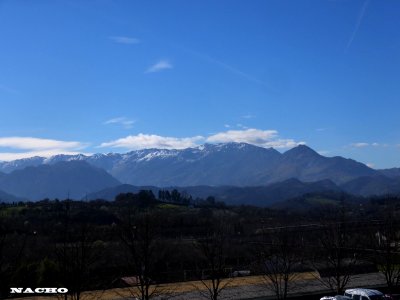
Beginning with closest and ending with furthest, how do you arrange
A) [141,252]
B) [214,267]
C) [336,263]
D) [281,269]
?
1. [141,252]
2. [214,267]
3. [281,269]
4. [336,263]

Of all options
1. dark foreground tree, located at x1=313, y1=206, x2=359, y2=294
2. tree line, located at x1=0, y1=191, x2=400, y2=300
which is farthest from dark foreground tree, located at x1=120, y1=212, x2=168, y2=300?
dark foreground tree, located at x1=313, y1=206, x2=359, y2=294

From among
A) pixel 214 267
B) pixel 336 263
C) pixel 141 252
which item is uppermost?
pixel 141 252

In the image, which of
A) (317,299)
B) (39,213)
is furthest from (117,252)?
(39,213)

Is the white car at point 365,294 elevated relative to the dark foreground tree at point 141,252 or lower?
lower

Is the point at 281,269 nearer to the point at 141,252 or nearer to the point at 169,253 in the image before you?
the point at 141,252

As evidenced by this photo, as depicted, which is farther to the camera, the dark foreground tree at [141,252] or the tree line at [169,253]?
the tree line at [169,253]

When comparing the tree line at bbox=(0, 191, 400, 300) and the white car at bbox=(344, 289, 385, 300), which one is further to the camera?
the tree line at bbox=(0, 191, 400, 300)

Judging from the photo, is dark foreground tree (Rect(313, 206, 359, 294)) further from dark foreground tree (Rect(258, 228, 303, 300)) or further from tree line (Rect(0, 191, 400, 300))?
dark foreground tree (Rect(258, 228, 303, 300))

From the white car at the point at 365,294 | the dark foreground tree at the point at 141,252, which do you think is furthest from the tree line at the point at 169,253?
the white car at the point at 365,294

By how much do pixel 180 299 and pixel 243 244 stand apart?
42.4 metres

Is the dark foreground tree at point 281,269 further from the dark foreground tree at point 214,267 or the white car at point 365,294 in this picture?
the white car at point 365,294

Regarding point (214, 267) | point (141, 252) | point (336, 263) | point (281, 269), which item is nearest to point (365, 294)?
point (214, 267)

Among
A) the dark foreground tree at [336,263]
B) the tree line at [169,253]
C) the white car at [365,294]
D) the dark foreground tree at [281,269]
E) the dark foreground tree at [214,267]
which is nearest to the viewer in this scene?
the white car at [365,294]

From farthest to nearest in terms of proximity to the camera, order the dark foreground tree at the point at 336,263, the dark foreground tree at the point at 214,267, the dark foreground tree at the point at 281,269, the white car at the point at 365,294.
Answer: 1. the dark foreground tree at the point at 336,263
2. the dark foreground tree at the point at 281,269
3. the dark foreground tree at the point at 214,267
4. the white car at the point at 365,294
